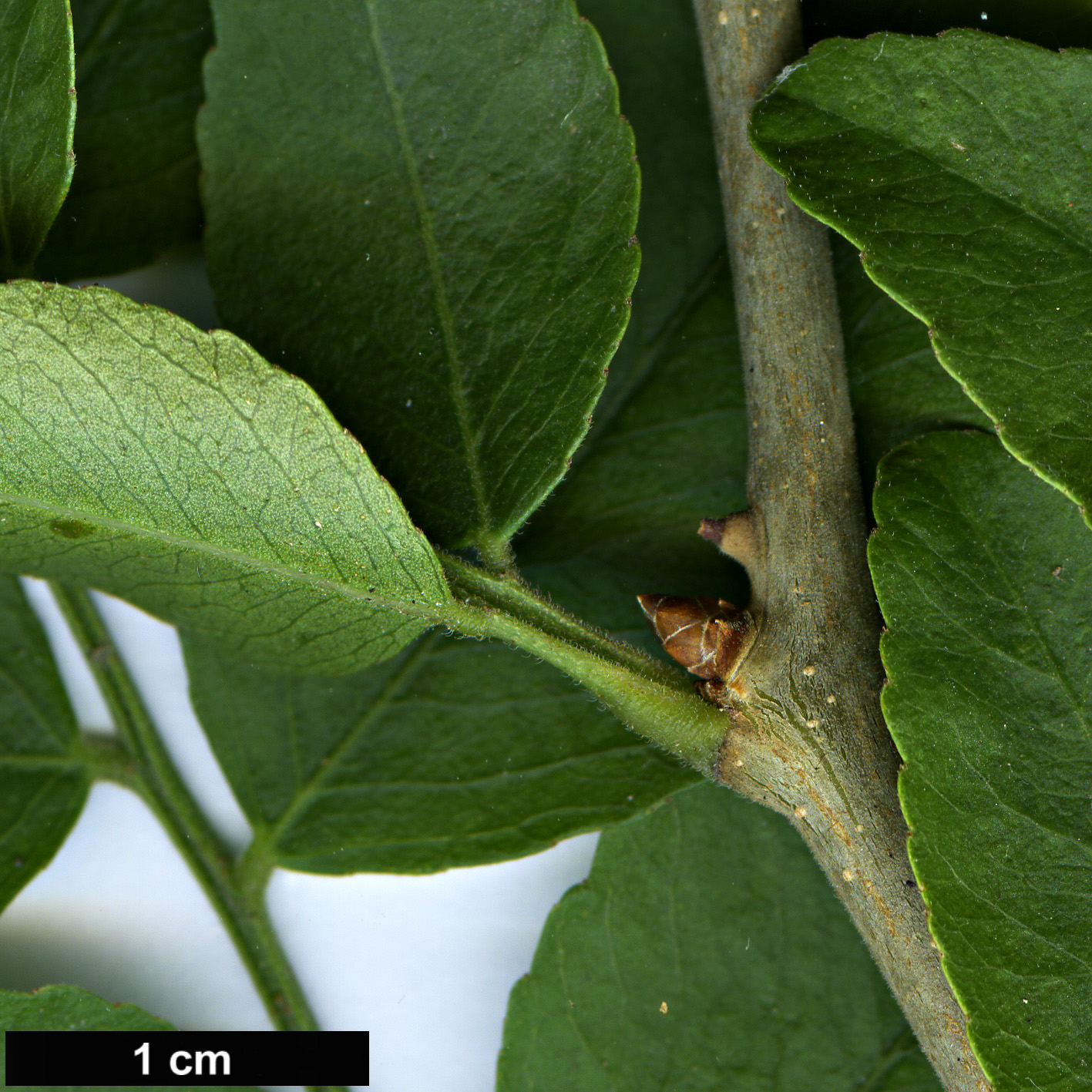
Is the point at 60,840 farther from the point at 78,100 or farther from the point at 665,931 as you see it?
the point at 78,100

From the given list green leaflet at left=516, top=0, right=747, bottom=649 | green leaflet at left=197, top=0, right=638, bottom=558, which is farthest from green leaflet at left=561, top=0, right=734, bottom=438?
green leaflet at left=197, top=0, right=638, bottom=558

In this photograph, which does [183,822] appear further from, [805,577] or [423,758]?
[805,577]

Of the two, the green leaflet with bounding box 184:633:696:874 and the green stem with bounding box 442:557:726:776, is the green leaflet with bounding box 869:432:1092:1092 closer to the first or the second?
the green stem with bounding box 442:557:726:776

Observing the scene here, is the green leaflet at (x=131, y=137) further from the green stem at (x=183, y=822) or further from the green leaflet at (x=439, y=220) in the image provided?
the green stem at (x=183, y=822)

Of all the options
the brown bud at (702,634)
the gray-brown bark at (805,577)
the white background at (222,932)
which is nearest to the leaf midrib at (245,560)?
the brown bud at (702,634)

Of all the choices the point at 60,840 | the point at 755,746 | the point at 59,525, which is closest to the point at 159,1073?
the point at 60,840
